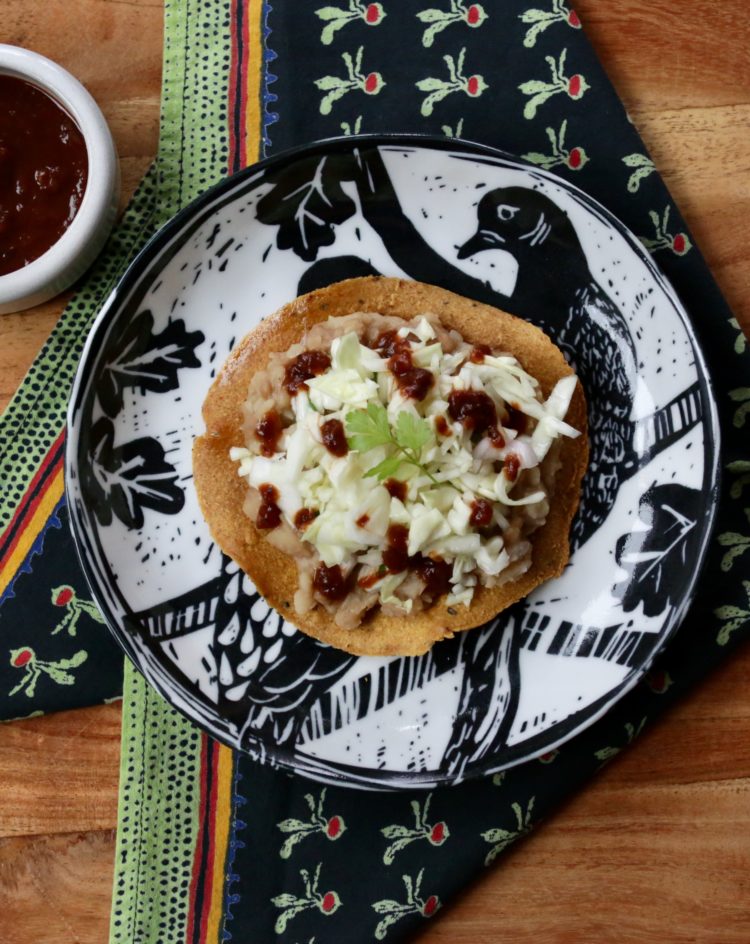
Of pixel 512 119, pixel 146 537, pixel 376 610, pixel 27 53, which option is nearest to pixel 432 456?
pixel 376 610

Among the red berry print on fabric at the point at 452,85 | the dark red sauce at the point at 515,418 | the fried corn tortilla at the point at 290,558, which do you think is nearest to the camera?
the dark red sauce at the point at 515,418

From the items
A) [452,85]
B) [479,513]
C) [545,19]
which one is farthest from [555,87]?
[479,513]

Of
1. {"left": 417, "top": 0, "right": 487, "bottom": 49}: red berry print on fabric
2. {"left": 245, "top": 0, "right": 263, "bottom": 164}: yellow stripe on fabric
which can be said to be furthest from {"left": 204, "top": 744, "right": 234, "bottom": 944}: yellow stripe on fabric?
{"left": 417, "top": 0, "right": 487, "bottom": 49}: red berry print on fabric

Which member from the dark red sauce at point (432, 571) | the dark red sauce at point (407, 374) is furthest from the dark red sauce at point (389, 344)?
the dark red sauce at point (432, 571)

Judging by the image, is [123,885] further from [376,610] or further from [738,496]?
[738,496]

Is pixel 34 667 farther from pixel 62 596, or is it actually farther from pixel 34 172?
pixel 34 172

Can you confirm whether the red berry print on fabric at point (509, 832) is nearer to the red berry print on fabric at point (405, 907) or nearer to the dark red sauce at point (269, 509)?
the red berry print on fabric at point (405, 907)
